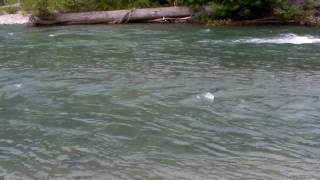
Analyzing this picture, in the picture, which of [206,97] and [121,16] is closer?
[206,97]

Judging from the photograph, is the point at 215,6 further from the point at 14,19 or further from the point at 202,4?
the point at 14,19

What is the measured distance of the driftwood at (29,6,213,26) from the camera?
2855 cm

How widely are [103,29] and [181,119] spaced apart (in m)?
16.2

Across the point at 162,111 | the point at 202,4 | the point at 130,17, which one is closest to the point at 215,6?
the point at 202,4

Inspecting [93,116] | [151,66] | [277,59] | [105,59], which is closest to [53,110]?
[93,116]

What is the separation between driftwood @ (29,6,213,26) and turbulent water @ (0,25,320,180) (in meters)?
8.89

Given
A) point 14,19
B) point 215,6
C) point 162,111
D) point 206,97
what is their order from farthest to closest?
point 14,19
point 215,6
point 206,97
point 162,111

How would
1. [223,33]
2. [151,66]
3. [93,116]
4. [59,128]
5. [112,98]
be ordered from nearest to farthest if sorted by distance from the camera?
[59,128] → [93,116] → [112,98] → [151,66] → [223,33]

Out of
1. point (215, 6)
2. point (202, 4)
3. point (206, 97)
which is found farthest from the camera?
point (202, 4)

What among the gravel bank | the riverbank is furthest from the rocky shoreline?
the riverbank

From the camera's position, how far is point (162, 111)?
10828 mm

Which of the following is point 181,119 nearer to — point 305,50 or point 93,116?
point 93,116

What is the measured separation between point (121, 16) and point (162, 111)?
1856 cm

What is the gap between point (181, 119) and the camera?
10.2 m
